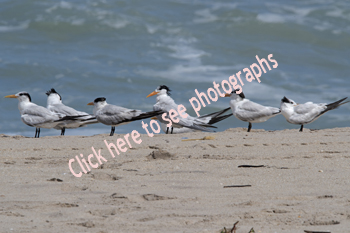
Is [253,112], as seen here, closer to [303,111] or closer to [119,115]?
[303,111]

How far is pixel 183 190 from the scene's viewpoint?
353 centimetres

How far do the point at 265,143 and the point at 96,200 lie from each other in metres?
2.93

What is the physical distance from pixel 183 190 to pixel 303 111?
201 inches

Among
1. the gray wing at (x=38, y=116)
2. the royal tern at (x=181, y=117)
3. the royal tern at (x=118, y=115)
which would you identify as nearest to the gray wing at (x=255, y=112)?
the royal tern at (x=181, y=117)

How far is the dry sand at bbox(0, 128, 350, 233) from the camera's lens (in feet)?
9.00

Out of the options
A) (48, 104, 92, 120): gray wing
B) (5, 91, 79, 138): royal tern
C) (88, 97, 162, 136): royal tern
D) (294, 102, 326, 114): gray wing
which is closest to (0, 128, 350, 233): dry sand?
(88, 97, 162, 136): royal tern

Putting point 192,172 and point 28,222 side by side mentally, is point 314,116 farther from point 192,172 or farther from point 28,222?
point 28,222

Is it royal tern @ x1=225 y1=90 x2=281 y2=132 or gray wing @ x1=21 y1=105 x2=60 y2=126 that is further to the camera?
gray wing @ x1=21 y1=105 x2=60 y2=126

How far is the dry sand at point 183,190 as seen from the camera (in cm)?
274

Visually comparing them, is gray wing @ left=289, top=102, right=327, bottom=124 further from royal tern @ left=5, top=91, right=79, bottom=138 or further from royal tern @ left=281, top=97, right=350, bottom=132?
royal tern @ left=5, top=91, right=79, bottom=138

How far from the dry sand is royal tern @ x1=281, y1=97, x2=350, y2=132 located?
8.18ft

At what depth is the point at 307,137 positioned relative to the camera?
6.07 meters

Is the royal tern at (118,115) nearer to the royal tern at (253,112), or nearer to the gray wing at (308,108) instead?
the royal tern at (253,112)

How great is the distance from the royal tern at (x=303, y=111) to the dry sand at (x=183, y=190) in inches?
98.2
